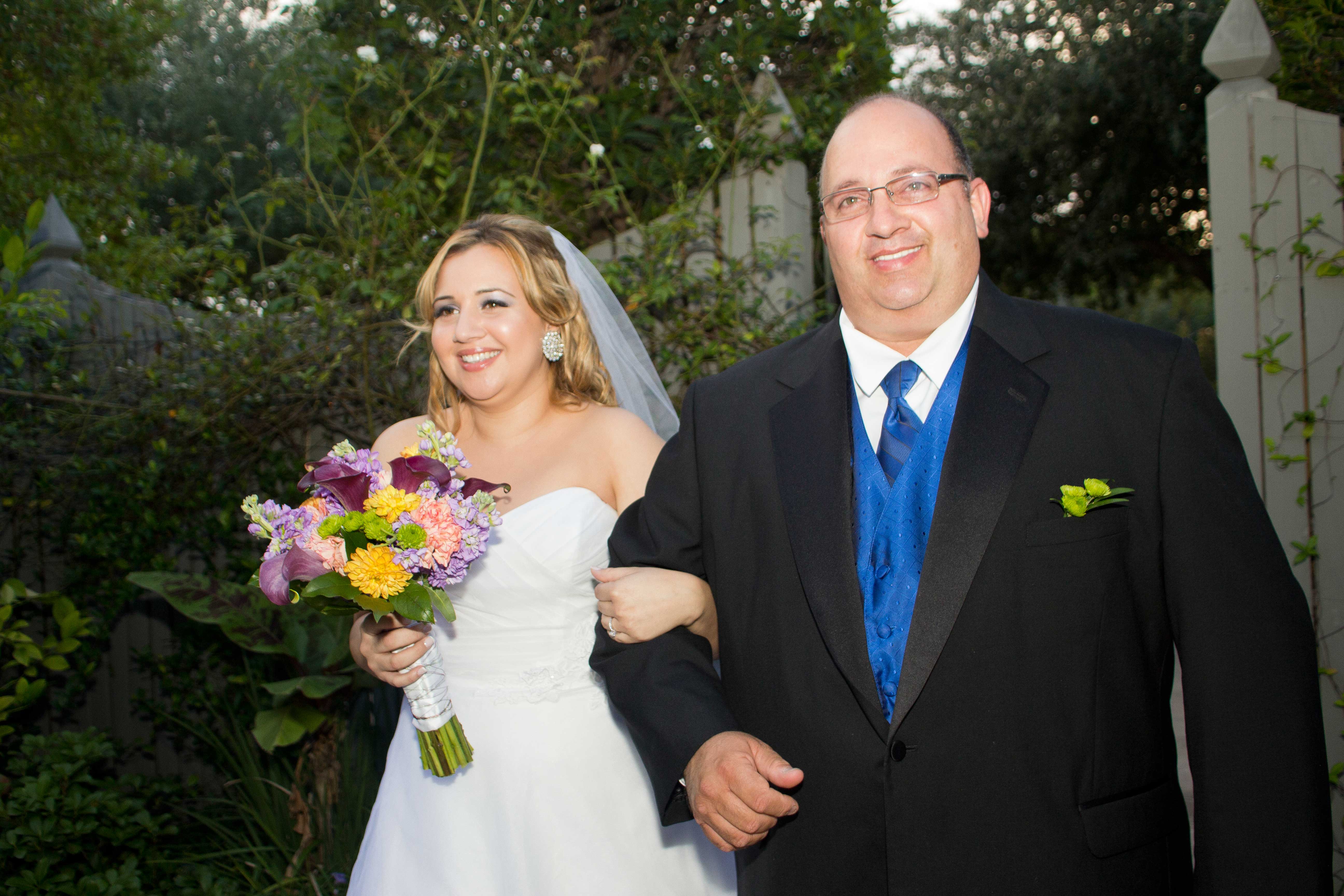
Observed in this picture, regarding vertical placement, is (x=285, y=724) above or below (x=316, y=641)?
below

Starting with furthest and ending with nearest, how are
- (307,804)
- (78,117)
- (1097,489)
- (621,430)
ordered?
(78,117) → (307,804) → (621,430) → (1097,489)

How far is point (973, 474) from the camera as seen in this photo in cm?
166

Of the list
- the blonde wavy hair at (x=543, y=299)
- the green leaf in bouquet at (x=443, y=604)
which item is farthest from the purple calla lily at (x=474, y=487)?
the blonde wavy hair at (x=543, y=299)

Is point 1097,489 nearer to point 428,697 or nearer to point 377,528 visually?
point 377,528

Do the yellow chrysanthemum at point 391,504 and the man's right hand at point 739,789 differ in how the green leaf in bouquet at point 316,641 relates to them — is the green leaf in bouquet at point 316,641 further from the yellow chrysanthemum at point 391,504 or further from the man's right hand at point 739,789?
the man's right hand at point 739,789

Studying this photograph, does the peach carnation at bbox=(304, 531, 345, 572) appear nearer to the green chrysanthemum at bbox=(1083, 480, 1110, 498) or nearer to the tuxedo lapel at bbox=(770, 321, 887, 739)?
the tuxedo lapel at bbox=(770, 321, 887, 739)

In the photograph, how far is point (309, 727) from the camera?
3.87 meters

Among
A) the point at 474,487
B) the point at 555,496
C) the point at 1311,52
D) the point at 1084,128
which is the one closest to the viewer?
the point at 474,487

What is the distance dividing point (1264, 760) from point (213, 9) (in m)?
18.1

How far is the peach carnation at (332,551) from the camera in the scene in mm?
2039

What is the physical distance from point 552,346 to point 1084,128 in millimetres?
10568

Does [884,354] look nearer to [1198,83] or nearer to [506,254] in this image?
[506,254]

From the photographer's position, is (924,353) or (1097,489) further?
(924,353)

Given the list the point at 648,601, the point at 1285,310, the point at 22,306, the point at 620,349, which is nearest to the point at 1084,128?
the point at 1285,310
